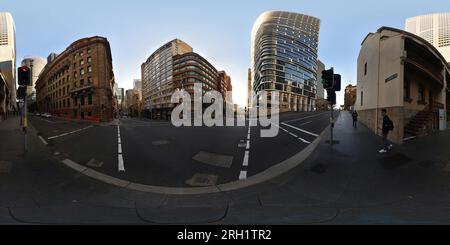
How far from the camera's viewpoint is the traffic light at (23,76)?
9703 mm

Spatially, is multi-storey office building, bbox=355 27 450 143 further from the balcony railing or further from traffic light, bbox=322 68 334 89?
the balcony railing

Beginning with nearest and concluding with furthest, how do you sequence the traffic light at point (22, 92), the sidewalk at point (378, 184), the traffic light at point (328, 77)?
1. the sidewalk at point (378, 184)
2. the traffic light at point (22, 92)
3. the traffic light at point (328, 77)

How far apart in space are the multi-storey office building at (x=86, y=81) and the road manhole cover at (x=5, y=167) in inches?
1008

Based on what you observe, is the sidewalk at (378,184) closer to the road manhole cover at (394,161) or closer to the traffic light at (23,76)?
the road manhole cover at (394,161)

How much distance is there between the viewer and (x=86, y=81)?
39.6 meters

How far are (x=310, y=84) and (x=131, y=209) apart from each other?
10034 cm

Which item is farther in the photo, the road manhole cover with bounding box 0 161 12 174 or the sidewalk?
the road manhole cover with bounding box 0 161 12 174

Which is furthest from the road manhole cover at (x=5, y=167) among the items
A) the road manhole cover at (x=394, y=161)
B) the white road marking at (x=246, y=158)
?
the road manhole cover at (x=394, y=161)

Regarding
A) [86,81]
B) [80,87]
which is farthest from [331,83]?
[80,87]

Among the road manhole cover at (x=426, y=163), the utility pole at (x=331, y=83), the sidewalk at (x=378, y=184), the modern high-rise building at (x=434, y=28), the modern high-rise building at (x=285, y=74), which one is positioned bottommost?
the sidewalk at (x=378, y=184)

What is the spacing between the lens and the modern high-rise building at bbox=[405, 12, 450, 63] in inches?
737

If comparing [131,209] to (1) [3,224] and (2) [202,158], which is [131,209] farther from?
(2) [202,158]

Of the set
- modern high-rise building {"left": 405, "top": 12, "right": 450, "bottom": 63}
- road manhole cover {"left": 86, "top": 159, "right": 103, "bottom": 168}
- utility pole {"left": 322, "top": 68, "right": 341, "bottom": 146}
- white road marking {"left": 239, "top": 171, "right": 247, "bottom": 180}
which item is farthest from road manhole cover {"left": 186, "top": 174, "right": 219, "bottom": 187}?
modern high-rise building {"left": 405, "top": 12, "right": 450, "bottom": 63}

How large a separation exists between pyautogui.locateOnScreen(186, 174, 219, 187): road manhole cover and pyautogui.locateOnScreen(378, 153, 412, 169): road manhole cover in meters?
5.30
